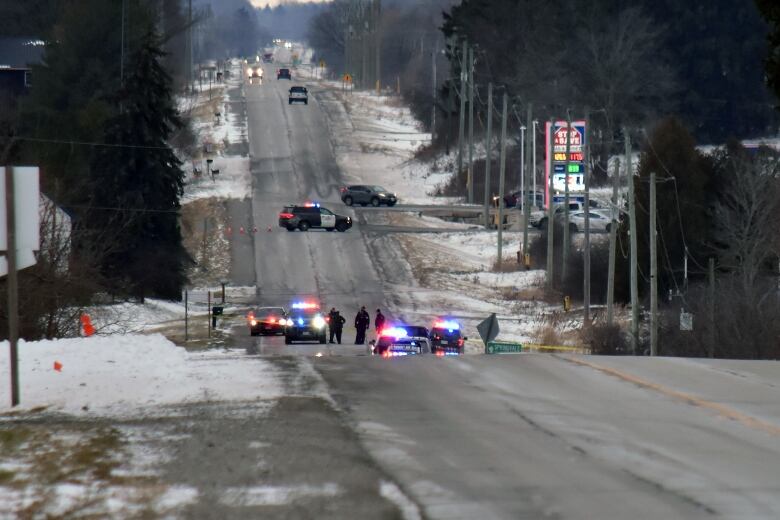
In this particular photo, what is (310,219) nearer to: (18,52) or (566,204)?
(566,204)

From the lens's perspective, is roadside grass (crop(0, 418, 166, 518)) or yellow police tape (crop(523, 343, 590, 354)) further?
yellow police tape (crop(523, 343, 590, 354))

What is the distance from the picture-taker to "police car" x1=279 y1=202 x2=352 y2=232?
68.0 metres

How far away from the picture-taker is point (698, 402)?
13.5 m

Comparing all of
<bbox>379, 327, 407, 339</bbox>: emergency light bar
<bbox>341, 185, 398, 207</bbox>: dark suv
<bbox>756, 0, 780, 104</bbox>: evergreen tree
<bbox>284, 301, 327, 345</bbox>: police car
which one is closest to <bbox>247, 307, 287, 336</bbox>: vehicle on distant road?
<bbox>284, 301, 327, 345</bbox>: police car

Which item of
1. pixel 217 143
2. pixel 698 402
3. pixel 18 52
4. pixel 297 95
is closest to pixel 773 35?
pixel 698 402

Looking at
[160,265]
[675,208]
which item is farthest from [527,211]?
[160,265]

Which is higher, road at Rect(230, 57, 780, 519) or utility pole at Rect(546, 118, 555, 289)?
A: utility pole at Rect(546, 118, 555, 289)

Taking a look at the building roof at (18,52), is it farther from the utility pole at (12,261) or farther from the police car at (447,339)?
the utility pole at (12,261)

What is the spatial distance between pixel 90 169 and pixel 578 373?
47.2m

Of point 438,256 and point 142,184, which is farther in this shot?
point 438,256

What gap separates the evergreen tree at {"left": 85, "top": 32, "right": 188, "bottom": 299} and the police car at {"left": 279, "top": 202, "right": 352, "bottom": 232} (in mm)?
9676

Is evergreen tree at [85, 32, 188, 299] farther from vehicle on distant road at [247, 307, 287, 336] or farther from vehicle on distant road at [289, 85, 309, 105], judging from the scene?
vehicle on distant road at [289, 85, 309, 105]

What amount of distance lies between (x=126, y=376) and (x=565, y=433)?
5.33 m

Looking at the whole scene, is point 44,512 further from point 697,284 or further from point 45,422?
point 697,284
